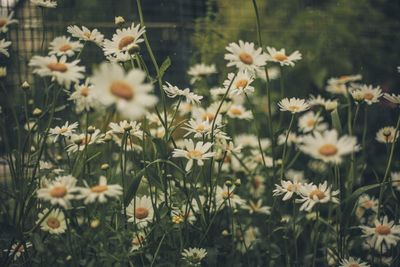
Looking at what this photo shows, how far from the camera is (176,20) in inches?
80.9

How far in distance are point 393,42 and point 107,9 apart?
1.39 metres

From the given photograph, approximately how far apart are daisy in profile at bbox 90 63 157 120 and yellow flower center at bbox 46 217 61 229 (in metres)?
0.51

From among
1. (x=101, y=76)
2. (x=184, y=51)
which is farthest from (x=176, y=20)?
(x=101, y=76)

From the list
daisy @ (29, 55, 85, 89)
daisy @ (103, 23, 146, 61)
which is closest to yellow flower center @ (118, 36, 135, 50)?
daisy @ (103, 23, 146, 61)

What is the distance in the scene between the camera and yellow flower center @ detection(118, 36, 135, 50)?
3.25 feet

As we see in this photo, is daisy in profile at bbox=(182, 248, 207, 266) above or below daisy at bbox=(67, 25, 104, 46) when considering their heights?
below

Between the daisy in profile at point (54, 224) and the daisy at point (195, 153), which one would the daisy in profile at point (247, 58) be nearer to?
the daisy at point (195, 153)

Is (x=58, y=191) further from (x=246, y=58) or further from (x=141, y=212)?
(x=246, y=58)

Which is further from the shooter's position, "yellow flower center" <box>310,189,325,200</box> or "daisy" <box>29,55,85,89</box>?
"yellow flower center" <box>310,189,325,200</box>

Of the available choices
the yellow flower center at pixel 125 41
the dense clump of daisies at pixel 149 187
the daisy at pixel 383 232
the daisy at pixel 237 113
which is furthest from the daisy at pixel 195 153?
the daisy at pixel 237 113

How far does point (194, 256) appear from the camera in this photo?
1012 mm

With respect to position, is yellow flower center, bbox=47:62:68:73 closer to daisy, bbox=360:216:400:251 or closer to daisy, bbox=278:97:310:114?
daisy, bbox=278:97:310:114

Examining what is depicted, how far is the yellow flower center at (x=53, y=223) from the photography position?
3.48 feet

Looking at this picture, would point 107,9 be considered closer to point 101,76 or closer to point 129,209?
point 129,209
